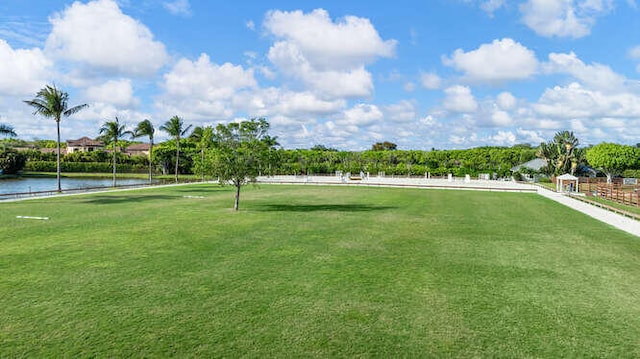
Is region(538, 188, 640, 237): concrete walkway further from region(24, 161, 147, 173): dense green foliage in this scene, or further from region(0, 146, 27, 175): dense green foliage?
region(0, 146, 27, 175): dense green foliage

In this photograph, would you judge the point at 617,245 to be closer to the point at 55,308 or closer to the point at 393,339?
the point at 393,339

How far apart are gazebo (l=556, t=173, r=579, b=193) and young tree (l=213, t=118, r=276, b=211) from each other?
29.1 m

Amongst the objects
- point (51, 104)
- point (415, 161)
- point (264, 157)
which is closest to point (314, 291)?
point (264, 157)

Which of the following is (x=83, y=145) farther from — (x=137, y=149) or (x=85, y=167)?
(x=85, y=167)

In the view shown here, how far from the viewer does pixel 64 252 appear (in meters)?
11.4

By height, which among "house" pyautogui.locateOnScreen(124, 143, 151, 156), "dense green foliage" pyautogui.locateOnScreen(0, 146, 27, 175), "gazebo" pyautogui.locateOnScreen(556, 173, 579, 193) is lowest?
"gazebo" pyautogui.locateOnScreen(556, 173, 579, 193)

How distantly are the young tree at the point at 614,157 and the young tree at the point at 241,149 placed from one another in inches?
2238

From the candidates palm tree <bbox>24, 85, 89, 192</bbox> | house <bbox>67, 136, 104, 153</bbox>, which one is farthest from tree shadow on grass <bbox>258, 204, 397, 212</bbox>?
house <bbox>67, 136, 104, 153</bbox>

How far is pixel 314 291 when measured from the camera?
824 centimetres

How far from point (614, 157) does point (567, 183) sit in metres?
26.4

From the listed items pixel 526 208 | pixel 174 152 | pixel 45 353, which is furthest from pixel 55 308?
pixel 174 152

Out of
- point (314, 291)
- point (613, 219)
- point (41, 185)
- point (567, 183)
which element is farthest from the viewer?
→ point (41, 185)

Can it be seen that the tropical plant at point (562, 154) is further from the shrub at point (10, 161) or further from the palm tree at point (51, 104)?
the shrub at point (10, 161)

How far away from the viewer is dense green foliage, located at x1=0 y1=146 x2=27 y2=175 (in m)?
67.9
